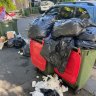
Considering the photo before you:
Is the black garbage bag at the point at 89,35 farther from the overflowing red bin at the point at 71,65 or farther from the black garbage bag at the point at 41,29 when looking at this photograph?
the black garbage bag at the point at 41,29

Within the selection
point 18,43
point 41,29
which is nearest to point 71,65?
point 41,29

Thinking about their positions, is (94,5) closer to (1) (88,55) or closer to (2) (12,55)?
(2) (12,55)

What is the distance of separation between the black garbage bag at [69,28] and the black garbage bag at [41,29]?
1.53 feet

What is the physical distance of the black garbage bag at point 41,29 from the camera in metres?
4.75


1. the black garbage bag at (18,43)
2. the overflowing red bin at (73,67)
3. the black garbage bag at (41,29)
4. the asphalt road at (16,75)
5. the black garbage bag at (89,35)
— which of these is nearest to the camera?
the overflowing red bin at (73,67)

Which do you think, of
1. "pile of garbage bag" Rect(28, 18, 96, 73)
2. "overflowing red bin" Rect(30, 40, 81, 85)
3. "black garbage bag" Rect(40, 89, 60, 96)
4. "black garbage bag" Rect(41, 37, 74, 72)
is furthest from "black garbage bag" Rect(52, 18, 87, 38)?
"black garbage bag" Rect(40, 89, 60, 96)

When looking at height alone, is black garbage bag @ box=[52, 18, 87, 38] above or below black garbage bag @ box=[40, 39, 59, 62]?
above

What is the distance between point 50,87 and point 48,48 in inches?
32.7

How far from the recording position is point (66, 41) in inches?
157

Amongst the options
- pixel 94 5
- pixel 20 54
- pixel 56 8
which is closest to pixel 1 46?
pixel 20 54

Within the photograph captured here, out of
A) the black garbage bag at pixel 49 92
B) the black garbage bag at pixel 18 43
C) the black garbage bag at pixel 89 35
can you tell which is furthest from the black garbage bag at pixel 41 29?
the black garbage bag at pixel 18 43

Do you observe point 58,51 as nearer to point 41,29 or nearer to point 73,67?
point 73,67

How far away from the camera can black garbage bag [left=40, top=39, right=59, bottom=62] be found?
4141mm

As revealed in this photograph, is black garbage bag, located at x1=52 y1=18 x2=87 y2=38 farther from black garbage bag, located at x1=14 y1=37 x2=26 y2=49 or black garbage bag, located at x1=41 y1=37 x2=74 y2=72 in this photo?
black garbage bag, located at x1=14 y1=37 x2=26 y2=49
